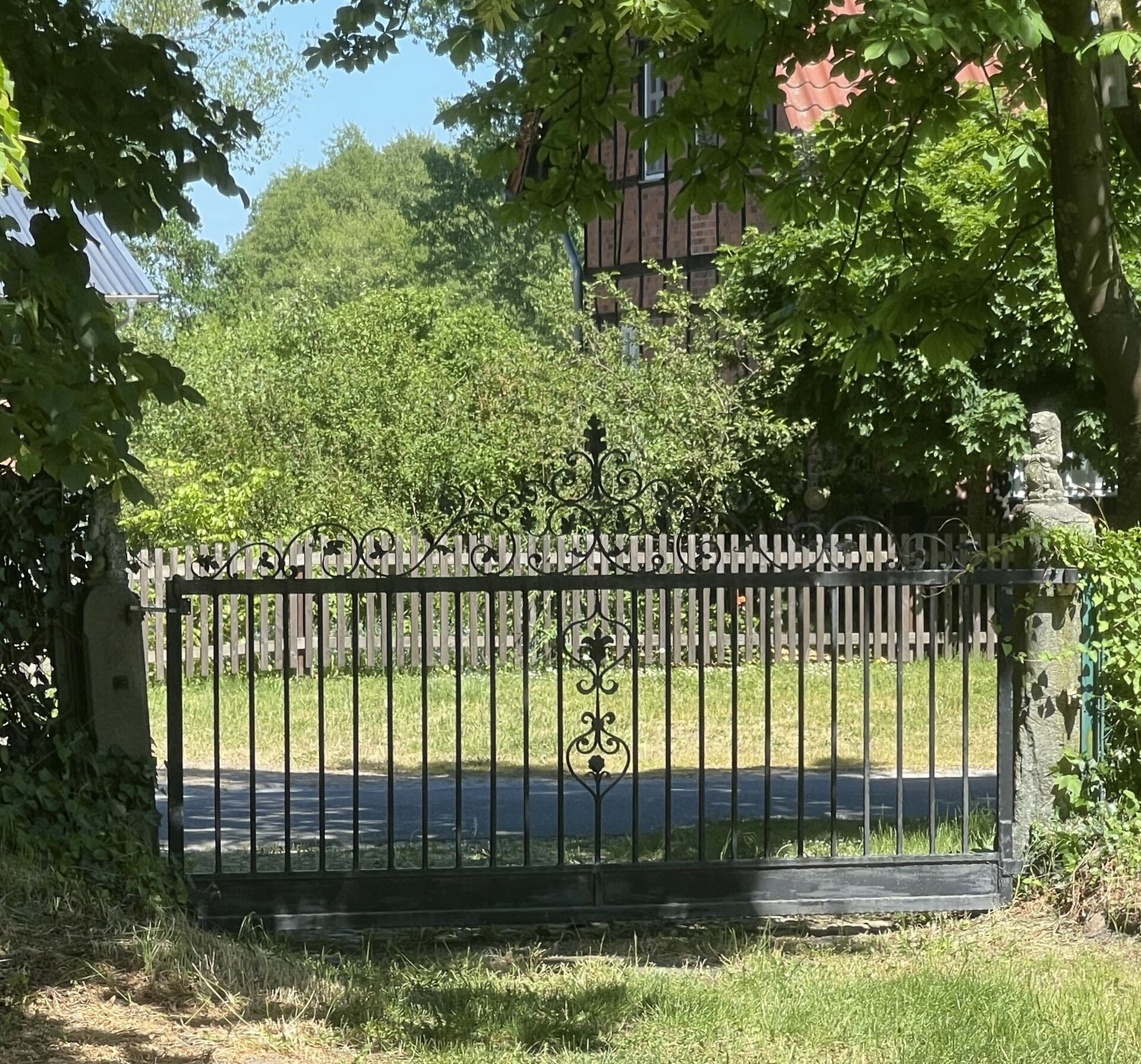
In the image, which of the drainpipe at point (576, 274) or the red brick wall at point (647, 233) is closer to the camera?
the red brick wall at point (647, 233)

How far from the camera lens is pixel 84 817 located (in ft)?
19.0

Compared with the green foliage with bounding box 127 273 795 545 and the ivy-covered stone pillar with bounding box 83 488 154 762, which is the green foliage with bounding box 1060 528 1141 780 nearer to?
the ivy-covered stone pillar with bounding box 83 488 154 762

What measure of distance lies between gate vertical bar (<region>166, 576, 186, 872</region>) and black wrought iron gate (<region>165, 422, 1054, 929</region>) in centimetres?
2

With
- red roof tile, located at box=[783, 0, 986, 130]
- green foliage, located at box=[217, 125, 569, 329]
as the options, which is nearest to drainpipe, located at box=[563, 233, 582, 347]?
green foliage, located at box=[217, 125, 569, 329]

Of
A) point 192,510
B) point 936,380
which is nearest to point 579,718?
point 192,510

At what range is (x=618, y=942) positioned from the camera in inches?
247

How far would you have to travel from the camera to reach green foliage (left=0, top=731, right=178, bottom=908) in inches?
221

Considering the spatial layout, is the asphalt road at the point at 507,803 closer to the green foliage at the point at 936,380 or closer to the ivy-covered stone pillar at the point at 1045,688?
the ivy-covered stone pillar at the point at 1045,688

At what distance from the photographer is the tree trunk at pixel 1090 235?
606 centimetres

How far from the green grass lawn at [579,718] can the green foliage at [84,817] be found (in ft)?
16.8

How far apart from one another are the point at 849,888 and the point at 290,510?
1115 centimetres

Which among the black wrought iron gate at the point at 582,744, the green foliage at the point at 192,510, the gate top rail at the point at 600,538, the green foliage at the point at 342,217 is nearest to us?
the black wrought iron gate at the point at 582,744

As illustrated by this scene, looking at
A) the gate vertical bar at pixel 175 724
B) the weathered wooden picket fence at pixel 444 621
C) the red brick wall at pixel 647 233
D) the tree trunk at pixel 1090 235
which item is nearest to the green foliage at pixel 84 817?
the gate vertical bar at pixel 175 724

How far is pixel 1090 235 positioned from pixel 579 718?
17.5 ft
